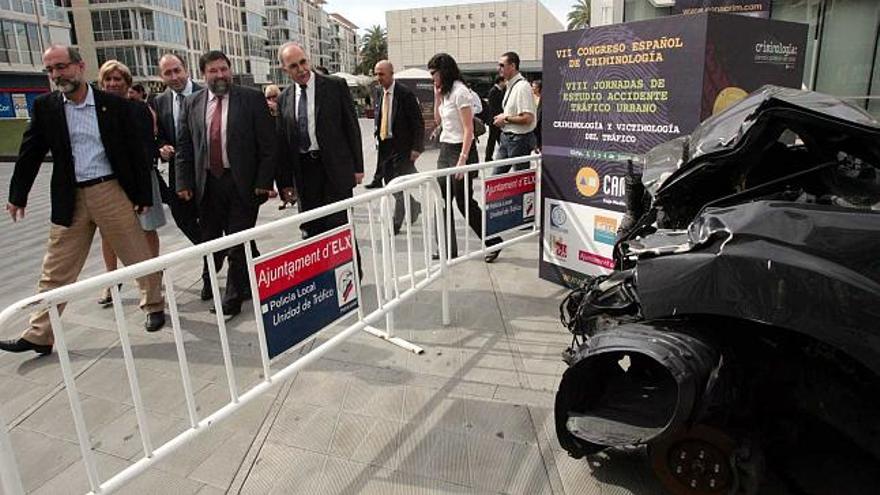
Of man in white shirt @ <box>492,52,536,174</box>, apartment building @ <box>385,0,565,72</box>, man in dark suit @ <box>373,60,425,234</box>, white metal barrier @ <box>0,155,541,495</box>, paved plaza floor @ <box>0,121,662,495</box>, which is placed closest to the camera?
white metal barrier @ <box>0,155,541,495</box>

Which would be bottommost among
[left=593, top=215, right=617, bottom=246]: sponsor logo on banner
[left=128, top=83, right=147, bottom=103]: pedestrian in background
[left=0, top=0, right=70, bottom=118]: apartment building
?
[left=593, top=215, right=617, bottom=246]: sponsor logo on banner

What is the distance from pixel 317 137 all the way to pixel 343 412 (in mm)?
2401

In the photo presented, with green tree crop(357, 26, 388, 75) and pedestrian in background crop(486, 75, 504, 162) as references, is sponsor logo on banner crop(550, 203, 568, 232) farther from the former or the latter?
green tree crop(357, 26, 388, 75)

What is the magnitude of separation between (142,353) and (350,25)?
6424 inches

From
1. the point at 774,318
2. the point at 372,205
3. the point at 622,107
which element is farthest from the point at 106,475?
the point at 622,107

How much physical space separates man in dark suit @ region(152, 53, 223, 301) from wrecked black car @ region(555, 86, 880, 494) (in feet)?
12.1

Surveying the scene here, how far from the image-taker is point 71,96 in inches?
152

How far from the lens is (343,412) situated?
3102 millimetres

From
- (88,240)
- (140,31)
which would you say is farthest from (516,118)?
(140,31)

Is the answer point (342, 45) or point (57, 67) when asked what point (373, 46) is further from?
point (57, 67)

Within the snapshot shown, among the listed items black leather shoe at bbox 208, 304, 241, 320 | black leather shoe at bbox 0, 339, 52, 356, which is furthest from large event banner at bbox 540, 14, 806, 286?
black leather shoe at bbox 0, 339, 52, 356

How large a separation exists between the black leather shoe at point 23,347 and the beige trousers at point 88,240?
0.03 meters

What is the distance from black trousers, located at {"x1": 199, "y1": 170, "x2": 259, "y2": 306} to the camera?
4.46m

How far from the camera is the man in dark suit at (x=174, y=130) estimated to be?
4961 mm
